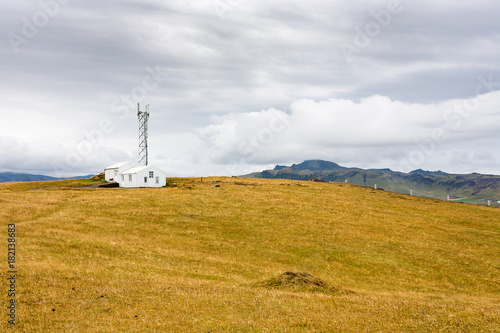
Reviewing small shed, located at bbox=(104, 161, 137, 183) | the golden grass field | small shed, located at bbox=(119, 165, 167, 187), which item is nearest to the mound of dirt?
the golden grass field

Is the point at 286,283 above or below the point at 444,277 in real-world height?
above

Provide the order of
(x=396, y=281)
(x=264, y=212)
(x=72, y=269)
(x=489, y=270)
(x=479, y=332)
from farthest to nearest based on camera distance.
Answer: (x=264, y=212) → (x=489, y=270) → (x=396, y=281) → (x=72, y=269) → (x=479, y=332)

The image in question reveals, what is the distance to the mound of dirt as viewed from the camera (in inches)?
1040

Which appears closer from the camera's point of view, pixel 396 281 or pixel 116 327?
pixel 116 327

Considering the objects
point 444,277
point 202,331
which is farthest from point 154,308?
point 444,277

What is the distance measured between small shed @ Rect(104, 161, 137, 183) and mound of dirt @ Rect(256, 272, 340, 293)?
85202 mm

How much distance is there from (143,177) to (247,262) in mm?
64489

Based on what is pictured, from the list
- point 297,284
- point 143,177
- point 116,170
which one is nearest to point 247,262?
point 297,284

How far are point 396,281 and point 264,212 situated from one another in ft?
92.9

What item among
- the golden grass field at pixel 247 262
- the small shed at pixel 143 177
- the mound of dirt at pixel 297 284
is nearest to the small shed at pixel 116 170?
the small shed at pixel 143 177

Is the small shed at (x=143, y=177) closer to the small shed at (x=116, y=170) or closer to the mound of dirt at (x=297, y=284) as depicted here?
the small shed at (x=116, y=170)

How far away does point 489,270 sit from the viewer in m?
41.8

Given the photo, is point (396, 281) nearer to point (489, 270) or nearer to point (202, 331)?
point (489, 270)

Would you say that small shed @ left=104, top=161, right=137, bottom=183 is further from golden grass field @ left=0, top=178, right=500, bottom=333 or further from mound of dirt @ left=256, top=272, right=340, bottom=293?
mound of dirt @ left=256, top=272, right=340, bottom=293
